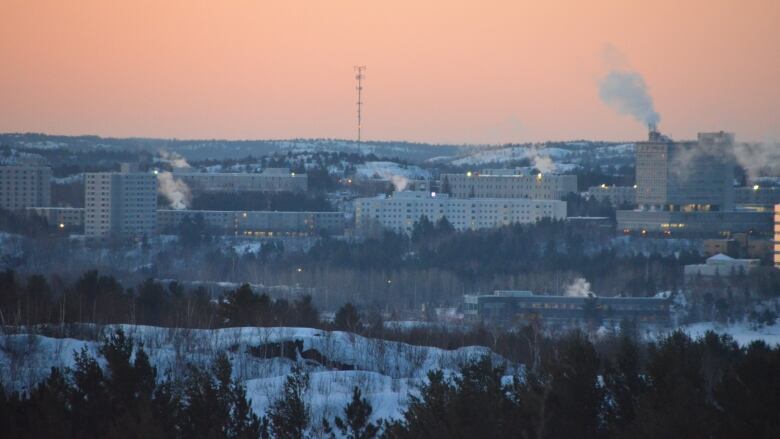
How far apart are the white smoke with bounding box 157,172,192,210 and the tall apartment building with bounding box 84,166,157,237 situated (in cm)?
606

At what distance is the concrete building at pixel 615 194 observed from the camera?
306 ft

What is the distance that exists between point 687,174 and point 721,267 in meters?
23.6

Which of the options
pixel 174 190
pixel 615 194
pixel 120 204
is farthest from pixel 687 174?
pixel 174 190

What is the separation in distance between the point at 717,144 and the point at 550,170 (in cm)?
2415

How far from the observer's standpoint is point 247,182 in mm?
100562

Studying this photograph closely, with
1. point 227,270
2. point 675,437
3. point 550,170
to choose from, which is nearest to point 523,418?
point 675,437

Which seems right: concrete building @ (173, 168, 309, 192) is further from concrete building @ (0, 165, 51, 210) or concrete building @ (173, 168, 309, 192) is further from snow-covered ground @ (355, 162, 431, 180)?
concrete building @ (0, 165, 51, 210)

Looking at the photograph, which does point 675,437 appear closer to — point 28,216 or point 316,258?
point 316,258

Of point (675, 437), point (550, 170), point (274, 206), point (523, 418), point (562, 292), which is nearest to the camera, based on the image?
point (675, 437)

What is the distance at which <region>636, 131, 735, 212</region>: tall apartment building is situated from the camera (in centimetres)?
8688

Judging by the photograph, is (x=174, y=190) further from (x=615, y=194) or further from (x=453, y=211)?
(x=615, y=194)

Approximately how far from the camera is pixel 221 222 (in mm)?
88500

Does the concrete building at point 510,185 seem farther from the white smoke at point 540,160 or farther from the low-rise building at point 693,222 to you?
the low-rise building at point 693,222

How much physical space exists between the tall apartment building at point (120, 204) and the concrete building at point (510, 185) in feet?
57.2
